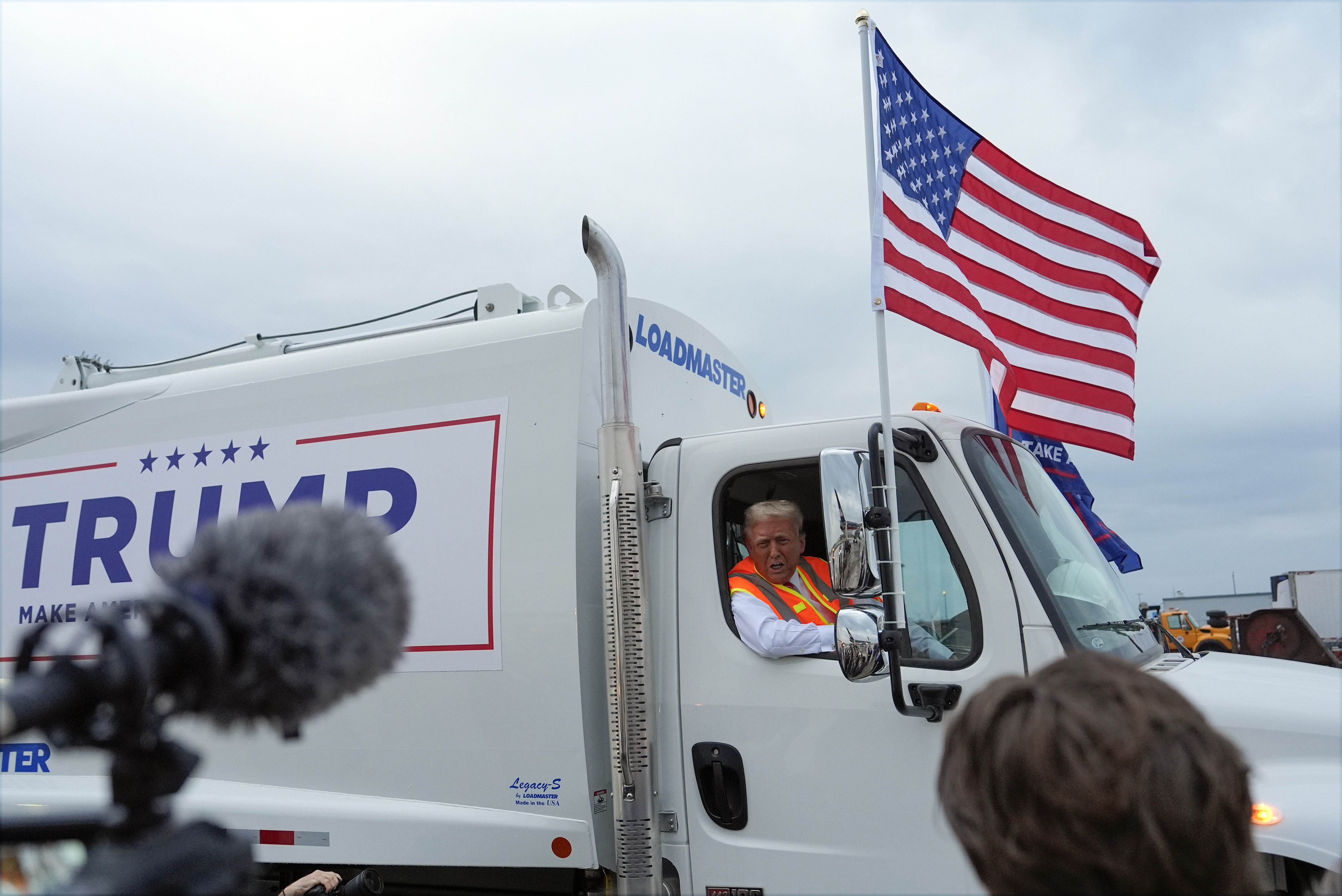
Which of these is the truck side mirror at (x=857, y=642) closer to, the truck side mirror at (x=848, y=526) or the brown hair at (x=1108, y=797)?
the truck side mirror at (x=848, y=526)

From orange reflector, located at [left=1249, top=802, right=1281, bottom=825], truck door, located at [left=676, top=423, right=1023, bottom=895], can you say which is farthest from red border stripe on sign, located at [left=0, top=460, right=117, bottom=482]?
orange reflector, located at [left=1249, top=802, right=1281, bottom=825]

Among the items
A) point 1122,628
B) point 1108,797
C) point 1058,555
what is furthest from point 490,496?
point 1108,797

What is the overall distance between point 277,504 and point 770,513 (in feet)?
6.18

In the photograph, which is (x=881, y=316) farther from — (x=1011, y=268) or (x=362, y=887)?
(x=362, y=887)

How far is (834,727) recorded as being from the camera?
327 centimetres

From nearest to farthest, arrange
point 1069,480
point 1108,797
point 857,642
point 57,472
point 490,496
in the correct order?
point 1108,797
point 857,642
point 490,496
point 57,472
point 1069,480

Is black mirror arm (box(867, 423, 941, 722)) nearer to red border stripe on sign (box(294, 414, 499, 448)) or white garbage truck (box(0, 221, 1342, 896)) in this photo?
white garbage truck (box(0, 221, 1342, 896))

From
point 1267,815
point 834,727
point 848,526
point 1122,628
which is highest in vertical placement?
point 848,526

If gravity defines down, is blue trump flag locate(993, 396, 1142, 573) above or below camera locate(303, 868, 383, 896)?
above

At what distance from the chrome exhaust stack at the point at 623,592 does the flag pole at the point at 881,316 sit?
0.84 meters

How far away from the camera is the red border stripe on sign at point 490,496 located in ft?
11.6

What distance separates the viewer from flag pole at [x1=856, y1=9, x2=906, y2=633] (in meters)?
3.08

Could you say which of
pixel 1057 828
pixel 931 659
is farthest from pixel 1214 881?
pixel 931 659

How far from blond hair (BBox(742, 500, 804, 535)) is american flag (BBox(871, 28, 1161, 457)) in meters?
0.84
